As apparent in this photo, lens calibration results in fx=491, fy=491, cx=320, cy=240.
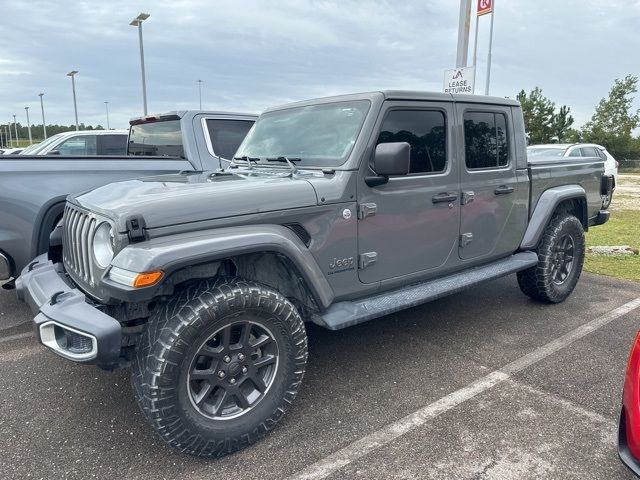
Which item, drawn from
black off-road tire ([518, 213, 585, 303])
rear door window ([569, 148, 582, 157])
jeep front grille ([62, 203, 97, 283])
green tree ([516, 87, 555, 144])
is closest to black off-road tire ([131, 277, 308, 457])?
jeep front grille ([62, 203, 97, 283])

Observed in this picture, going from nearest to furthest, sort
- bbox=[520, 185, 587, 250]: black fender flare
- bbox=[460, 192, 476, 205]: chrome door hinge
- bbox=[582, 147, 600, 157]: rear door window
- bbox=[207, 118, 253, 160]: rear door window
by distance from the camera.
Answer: bbox=[460, 192, 476, 205]: chrome door hinge < bbox=[520, 185, 587, 250]: black fender flare < bbox=[207, 118, 253, 160]: rear door window < bbox=[582, 147, 600, 157]: rear door window

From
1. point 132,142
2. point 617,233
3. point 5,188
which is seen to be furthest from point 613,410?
point 617,233

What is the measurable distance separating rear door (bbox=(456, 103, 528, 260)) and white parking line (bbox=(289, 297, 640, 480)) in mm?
882

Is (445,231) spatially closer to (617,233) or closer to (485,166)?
(485,166)

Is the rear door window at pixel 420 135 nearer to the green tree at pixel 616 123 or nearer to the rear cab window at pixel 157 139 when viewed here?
the rear cab window at pixel 157 139

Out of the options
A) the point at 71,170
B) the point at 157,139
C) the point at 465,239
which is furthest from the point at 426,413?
the point at 157,139

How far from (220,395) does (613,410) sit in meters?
2.38

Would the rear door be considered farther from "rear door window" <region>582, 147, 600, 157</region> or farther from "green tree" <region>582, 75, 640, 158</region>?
"green tree" <region>582, 75, 640, 158</region>

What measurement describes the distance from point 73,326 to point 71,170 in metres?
2.41

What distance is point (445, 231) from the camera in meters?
3.74

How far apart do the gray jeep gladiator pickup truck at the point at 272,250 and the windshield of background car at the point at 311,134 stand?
1cm

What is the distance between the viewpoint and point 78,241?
9.43 ft

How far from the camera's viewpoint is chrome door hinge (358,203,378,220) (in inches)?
124

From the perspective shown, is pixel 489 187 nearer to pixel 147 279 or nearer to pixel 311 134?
pixel 311 134
